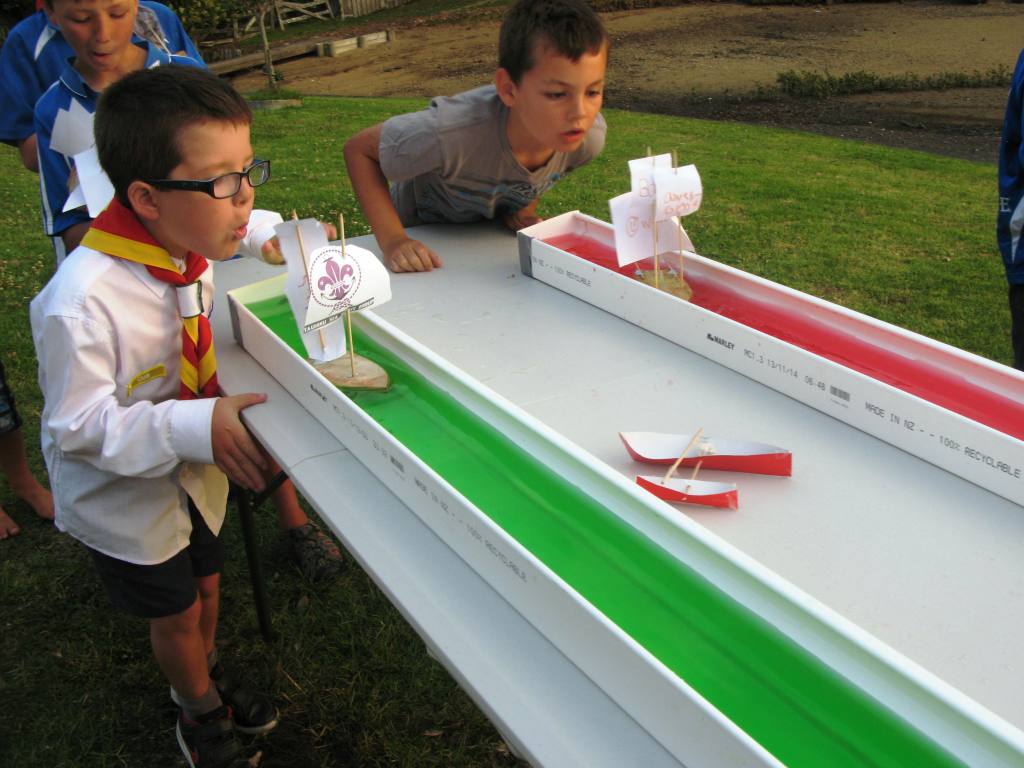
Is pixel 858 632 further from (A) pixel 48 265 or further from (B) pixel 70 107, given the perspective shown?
(A) pixel 48 265

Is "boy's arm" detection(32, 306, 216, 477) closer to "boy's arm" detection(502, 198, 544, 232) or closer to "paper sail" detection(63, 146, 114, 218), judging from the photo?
"paper sail" detection(63, 146, 114, 218)

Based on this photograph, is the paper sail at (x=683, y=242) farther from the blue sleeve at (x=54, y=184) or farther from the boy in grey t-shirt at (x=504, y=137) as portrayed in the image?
the blue sleeve at (x=54, y=184)

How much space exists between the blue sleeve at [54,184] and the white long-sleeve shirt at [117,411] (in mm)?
1019

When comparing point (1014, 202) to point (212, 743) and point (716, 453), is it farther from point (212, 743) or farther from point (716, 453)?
point (212, 743)

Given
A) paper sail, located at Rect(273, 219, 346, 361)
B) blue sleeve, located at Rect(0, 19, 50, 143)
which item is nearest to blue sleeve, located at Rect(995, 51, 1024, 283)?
paper sail, located at Rect(273, 219, 346, 361)

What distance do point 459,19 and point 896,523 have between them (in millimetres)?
18225

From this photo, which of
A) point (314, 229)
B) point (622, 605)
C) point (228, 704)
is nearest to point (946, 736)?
point (622, 605)

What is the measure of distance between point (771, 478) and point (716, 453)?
0.10 meters

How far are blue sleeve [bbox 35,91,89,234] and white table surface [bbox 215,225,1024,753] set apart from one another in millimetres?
710

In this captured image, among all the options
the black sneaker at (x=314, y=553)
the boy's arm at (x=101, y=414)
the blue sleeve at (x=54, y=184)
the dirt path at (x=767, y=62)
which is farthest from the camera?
the dirt path at (x=767, y=62)

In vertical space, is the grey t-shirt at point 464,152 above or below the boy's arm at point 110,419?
above

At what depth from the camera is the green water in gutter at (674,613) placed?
1.01m

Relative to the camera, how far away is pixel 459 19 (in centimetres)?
1789

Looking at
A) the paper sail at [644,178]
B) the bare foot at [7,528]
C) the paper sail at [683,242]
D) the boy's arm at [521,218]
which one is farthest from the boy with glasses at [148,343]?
the bare foot at [7,528]
